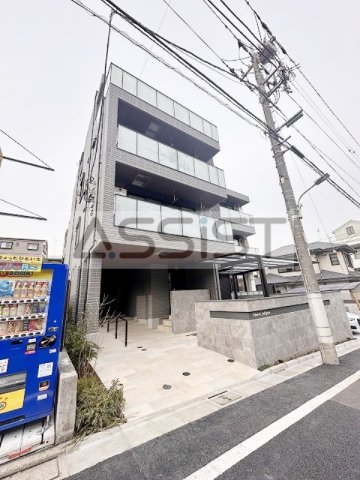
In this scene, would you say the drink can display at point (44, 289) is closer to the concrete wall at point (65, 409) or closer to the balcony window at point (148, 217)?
the concrete wall at point (65, 409)

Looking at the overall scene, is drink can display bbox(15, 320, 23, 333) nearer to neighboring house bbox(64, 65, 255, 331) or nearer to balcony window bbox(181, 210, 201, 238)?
neighboring house bbox(64, 65, 255, 331)

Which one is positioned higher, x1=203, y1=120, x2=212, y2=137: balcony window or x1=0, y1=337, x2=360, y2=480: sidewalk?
x1=203, y1=120, x2=212, y2=137: balcony window

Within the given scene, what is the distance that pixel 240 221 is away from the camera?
18.1 m

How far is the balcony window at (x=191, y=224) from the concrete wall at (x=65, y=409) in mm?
6845

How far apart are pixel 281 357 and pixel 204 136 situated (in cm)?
1144

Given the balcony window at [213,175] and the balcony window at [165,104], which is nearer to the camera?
the balcony window at [165,104]

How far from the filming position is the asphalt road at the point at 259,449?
2.11m

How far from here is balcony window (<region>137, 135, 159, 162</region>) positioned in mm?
8977

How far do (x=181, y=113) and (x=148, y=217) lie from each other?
733 cm

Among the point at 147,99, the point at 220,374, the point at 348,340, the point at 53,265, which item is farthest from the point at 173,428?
the point at 147,99

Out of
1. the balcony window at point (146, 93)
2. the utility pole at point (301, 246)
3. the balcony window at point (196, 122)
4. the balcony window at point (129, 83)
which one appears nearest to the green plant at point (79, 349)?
the utility pole at point (301, 246)

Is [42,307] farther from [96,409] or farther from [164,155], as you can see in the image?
[164,155]

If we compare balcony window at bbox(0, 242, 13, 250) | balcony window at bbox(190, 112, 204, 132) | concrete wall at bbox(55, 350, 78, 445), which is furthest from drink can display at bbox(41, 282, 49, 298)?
balcony window at bbox(190, 112, 204, 132)

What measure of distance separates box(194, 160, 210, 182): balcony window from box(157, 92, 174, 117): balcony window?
3055mm
